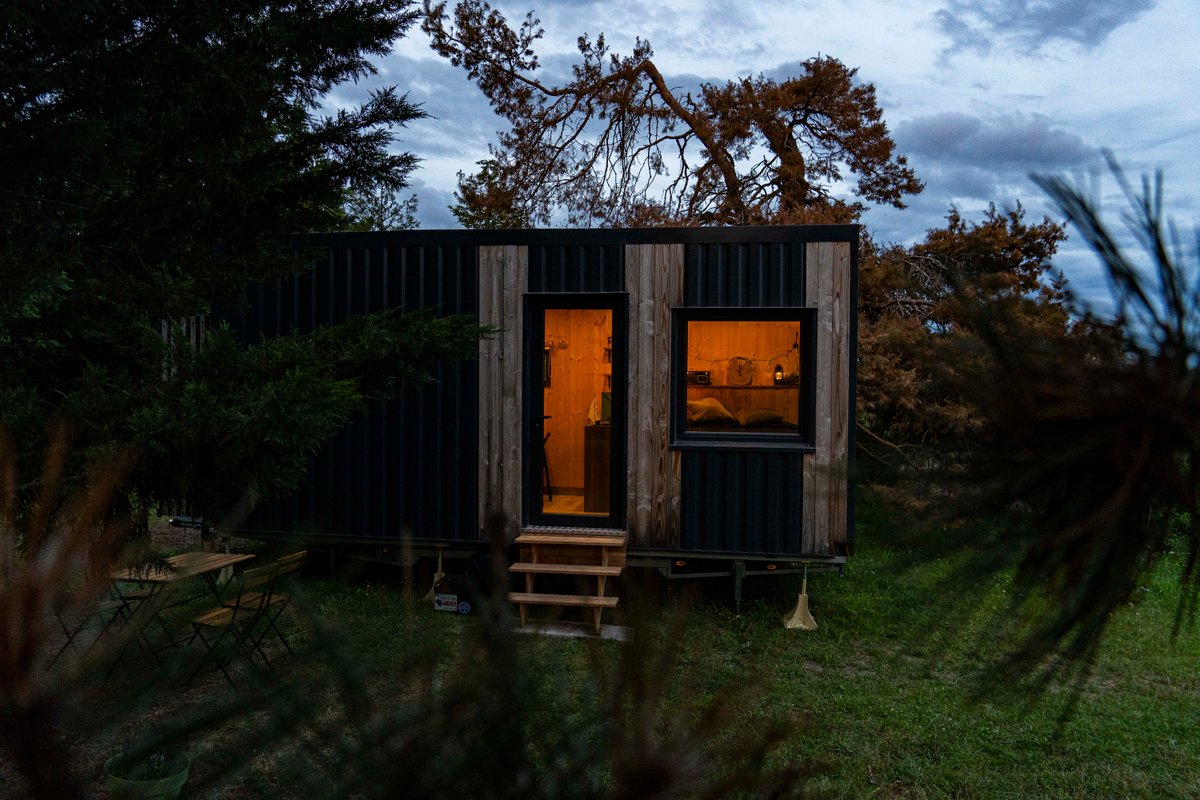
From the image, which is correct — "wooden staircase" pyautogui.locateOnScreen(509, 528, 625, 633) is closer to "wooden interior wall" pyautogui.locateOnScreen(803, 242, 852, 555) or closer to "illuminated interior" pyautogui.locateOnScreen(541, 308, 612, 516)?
"illuminated interior" pyautogui.locateOnScreen(541, 308, 612, 516)

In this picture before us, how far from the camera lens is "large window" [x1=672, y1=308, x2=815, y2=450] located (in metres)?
6.50

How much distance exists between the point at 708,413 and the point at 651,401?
0.56m

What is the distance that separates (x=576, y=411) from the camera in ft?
25.8

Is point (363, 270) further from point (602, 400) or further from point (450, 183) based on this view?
point (450, 183)

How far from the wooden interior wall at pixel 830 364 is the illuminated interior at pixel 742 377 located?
10.8 inches

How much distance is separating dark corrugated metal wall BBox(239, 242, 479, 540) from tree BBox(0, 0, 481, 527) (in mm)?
3205

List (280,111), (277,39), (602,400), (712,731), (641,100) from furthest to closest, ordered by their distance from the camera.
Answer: (641,100), (602,400), (280,111), (277,39), (712,731)

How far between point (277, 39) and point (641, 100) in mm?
10859

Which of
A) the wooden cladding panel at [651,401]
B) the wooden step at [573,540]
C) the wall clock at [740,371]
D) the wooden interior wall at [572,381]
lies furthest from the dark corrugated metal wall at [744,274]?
the wooden step at [573,540]

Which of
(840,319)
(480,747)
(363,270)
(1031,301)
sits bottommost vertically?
(480,747)

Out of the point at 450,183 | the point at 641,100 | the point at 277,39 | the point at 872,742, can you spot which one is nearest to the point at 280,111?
the point at 277,39

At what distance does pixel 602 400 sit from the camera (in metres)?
7.63

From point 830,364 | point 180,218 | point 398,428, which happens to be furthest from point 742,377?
point 180,218

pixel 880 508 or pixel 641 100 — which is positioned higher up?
pixel 641 100
